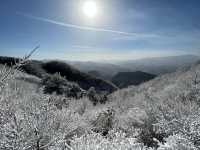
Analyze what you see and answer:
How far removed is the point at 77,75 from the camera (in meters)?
74.3

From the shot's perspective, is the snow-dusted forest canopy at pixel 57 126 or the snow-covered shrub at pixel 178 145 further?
the snow-covered shrub at pixel 178 145

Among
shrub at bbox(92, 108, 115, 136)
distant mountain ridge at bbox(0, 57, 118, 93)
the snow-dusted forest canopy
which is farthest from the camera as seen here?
distant mountain ridge at bbox(0, 57, 118, 93)

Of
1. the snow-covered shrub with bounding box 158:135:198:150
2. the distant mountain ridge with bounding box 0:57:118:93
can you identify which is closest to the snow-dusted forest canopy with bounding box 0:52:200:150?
the snow-covered shrub with bounding box 158:135:198:150

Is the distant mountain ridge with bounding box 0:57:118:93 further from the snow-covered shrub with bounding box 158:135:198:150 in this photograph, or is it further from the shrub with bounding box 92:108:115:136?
the snow-covered shrub with bounding box 158:135:198:150

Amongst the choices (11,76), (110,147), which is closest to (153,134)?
(110,147)

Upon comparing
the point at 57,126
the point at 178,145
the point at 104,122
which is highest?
the point at 178,145

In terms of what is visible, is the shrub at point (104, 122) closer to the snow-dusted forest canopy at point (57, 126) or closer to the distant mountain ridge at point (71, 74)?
the snow-dusted forest canopy at point (57, 126)

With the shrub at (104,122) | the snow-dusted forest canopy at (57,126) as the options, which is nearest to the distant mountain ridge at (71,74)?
the shrub at (104,122)

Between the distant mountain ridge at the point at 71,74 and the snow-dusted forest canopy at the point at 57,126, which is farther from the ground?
the snow-dusted forest canopy at the point at 57,126

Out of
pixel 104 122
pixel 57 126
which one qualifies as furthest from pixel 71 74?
pixel 57 126

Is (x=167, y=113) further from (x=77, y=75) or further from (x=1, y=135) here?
(x=77, y=75)

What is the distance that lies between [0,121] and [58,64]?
75.3m

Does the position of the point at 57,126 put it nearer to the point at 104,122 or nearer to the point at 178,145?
the point at 178,145

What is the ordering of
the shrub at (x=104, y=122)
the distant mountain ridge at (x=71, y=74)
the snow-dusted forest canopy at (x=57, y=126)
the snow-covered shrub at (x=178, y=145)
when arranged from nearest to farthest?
the snow-dusted forest canopy at (x=57, y=126)
the snow-covered shrub at (x=178, y=145)
the shrub at (x=104, y=122)
the distant mountain ridge at (x=71, y=74)
